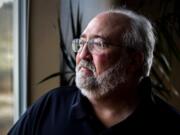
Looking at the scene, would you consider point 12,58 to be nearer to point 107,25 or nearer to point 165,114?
point 107,25

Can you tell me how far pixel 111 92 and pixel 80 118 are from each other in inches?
6.8

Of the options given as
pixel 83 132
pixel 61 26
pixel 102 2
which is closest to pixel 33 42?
pixel 61 26

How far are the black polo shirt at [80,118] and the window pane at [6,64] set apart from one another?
0.69 meters

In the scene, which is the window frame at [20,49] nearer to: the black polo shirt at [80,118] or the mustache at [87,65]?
the black polo shirt at [80,118]

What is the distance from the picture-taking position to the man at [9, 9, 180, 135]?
1551mm

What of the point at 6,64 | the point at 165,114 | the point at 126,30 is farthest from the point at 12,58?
the point at 165,114

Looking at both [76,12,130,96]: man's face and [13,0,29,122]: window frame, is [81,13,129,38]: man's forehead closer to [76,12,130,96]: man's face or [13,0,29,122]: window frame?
[76,12,130,96]: man's face

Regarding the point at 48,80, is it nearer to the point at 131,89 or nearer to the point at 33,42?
the point at 33,42

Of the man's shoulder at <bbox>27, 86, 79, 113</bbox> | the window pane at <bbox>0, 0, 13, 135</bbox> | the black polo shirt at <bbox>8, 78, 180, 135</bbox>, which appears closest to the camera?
the black polo shirt at <bbox>8, 78, 180, 135</bbox>

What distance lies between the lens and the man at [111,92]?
1551mm

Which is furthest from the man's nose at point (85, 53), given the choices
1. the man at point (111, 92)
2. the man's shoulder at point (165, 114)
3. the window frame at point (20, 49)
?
the window frame at point (20, 49)

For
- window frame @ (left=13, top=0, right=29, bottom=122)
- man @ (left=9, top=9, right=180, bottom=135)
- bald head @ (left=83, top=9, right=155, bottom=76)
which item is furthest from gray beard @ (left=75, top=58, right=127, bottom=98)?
window frame @ (left=13, top=0, right=29, bottom=122)

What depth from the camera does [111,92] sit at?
157 cm

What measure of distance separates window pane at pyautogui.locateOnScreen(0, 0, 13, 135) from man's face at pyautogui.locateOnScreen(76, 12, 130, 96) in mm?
864
